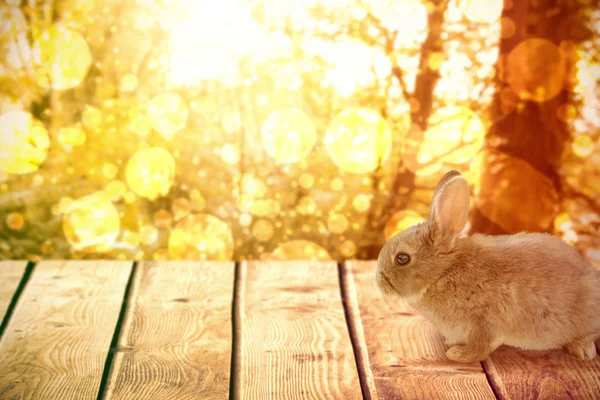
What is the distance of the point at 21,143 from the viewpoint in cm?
172

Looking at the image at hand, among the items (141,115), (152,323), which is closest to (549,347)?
(152,323)

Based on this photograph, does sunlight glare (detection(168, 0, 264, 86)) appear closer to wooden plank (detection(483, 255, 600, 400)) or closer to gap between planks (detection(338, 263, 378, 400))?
gap between planks (detection(338, 263, 378, 400))

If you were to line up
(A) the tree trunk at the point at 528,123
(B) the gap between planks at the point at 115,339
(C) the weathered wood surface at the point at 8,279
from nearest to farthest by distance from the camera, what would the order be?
(B) the gap between planks at the point at 115,339 < (C) the weathered wood surface at the point at 8,279 < (A) the tree trunk at the point at 528,123

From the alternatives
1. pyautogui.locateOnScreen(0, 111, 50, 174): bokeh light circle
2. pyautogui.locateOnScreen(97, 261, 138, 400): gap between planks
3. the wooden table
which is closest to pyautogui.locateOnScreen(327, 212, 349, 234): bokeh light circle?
the wooden table

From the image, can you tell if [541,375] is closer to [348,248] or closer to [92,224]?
[348,248]

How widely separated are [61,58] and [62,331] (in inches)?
26.4

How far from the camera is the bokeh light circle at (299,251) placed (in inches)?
72.0

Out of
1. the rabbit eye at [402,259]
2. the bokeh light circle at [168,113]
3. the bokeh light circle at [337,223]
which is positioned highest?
the bokeh light circle at [168,113]

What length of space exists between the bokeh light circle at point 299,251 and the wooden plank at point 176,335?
14cm

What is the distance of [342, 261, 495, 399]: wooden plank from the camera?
4.16 feet

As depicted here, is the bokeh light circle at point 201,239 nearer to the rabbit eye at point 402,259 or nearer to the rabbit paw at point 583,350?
the rabbit eye at point 402,259

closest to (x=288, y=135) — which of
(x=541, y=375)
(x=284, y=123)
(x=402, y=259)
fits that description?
(x=284, y=123)

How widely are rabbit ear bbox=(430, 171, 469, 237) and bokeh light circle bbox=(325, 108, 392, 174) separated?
41cm

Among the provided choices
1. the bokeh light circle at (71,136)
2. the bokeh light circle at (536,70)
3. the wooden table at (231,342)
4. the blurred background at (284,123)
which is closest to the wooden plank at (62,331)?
the wooden table at (231,342)
